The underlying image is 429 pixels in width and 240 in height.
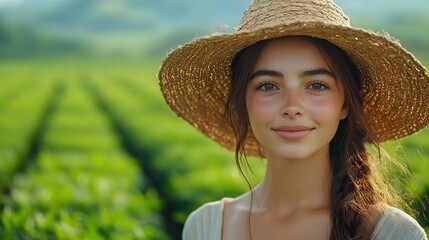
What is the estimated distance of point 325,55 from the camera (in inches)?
112

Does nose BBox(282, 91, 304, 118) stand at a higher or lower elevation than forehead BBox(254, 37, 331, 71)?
lower

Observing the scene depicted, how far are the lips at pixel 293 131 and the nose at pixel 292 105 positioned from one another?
39mm

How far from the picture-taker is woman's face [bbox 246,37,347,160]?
2.77 meters

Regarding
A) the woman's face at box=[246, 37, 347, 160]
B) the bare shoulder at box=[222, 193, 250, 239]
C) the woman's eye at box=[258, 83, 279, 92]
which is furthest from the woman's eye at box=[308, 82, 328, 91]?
the bare shoulder at box=[222, 193, 250, 239]

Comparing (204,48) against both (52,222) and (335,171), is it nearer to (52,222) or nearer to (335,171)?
(335,171)

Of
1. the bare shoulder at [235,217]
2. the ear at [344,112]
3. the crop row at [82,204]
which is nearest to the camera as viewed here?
the ear at [344,112]

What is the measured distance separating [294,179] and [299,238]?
20 cm

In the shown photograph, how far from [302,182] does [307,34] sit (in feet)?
1.80

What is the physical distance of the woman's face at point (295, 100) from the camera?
277cm

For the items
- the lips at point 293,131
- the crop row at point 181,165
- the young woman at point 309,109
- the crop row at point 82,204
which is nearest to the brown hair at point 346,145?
the young woman at point 309,109

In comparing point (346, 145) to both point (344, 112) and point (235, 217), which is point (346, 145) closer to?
point (344, 112)

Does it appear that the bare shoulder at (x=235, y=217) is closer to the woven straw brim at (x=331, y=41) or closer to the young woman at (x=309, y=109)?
the young woman at (x=309, y=109)

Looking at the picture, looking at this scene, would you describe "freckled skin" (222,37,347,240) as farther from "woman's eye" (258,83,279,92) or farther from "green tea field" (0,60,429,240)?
"green tea field" (0,60,429,240)

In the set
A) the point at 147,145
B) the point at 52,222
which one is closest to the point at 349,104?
the point at 52,222
